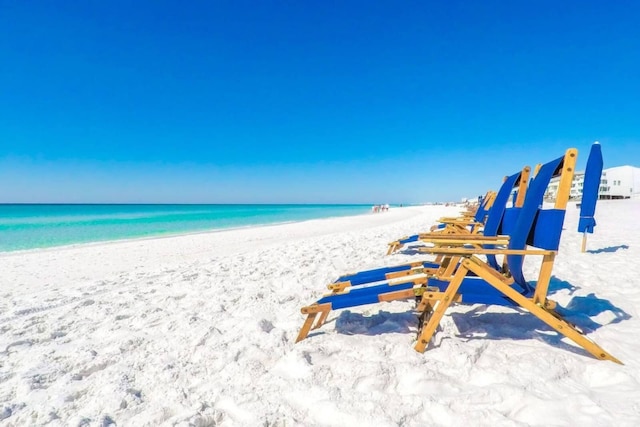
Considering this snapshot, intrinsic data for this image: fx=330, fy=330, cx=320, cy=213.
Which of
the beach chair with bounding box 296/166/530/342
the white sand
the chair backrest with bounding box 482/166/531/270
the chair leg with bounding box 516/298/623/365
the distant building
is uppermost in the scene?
the distant building

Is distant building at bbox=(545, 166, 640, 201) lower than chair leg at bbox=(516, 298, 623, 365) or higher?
higher

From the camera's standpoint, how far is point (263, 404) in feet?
6.01

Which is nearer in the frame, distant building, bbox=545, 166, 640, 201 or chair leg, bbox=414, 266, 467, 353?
chair leg, bbox=414, 266, 467, 353

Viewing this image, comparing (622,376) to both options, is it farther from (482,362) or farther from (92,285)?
(92,285)

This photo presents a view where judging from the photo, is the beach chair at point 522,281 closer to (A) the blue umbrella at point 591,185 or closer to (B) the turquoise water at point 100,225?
(A) the blue umbrella at point 591,185

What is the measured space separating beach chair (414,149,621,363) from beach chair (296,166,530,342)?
0.69ft

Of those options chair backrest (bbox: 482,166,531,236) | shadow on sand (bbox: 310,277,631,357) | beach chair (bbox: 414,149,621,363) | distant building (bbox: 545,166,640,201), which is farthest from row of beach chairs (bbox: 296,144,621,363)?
distant building (bbox: 545,166,640,201)

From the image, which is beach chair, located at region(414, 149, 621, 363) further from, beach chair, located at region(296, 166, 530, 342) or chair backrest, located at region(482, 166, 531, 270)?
chair backrest, located at region(482, 166, 531, 270)

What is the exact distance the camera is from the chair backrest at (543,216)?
7.45ft

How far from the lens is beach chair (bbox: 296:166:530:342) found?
2467 mm

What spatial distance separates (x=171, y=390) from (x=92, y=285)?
12.2 feet

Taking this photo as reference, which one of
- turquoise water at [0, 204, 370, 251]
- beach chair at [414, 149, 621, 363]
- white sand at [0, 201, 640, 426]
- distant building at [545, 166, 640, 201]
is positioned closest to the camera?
white sand at [0, 201, 640, 426]

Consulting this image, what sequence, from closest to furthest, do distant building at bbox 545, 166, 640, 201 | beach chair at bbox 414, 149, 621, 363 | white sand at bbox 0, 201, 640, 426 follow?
white sand at bbox 0, 201, 640, 426 < beach chair at bbox 414, 149, 621, 363 < distant building at bbox 545, 166, 640, 201

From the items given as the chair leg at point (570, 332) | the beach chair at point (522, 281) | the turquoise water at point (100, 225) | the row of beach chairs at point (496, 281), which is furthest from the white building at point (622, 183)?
the chair leg at point (570, 332)
